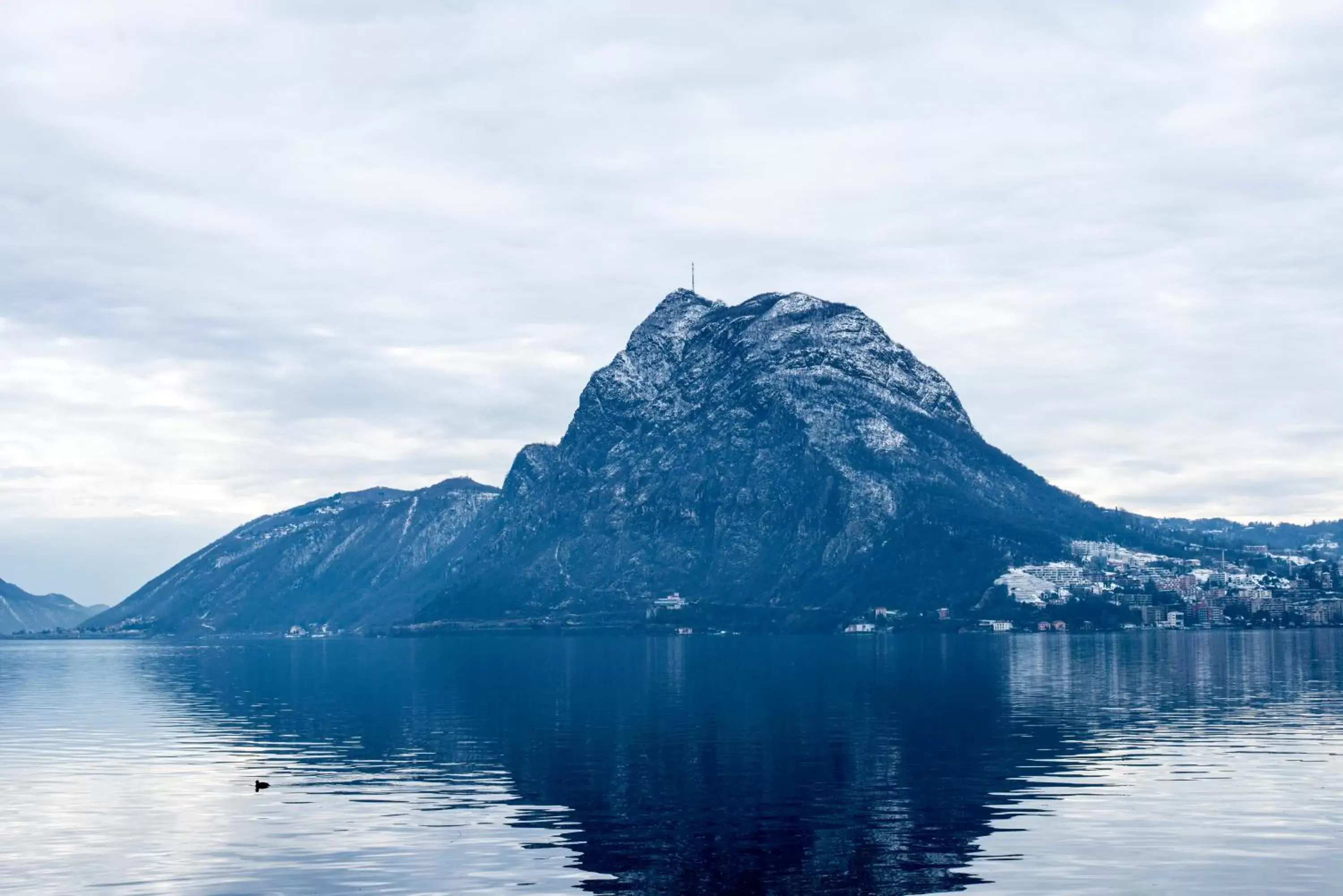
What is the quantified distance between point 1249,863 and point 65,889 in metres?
58.3

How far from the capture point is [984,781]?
10488cm

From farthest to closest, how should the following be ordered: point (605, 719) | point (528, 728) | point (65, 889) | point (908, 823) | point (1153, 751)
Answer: point (605, 719) → point (528, 728) → point (1153, 751) → point (908, 823) → point (65, 889)

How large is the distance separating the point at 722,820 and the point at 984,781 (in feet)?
82.6

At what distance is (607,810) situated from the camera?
93.8 m

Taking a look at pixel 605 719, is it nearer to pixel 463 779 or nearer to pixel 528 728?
pixel 528 728

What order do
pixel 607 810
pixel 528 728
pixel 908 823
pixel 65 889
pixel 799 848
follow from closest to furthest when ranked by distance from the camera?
1. pixel 65 889
2. pixel 799 848
3. pixel 908 823
4. pixel 607 810
5. pixel 528 728

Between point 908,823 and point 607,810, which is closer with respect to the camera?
point 908,823

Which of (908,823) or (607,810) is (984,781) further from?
(607,810)

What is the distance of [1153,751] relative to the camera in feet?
399

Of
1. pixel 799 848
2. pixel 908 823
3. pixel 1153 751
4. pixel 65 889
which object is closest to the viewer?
pixel 65 889

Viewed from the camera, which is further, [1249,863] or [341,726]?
[341,726]

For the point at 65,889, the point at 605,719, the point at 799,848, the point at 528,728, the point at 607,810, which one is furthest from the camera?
the point at 605,719

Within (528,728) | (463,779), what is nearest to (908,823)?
(463,779)

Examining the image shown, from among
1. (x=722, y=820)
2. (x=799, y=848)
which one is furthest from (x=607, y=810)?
(x=799, y=848)
